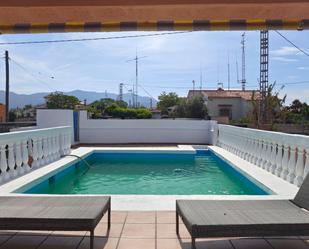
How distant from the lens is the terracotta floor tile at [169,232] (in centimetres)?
393

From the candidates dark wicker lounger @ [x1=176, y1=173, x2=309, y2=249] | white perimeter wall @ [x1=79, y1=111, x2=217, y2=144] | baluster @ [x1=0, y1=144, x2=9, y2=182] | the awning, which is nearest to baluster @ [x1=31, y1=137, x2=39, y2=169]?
baluster @ [x1=0, y1=144, x2=9, y2=182]

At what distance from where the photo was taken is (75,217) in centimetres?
330

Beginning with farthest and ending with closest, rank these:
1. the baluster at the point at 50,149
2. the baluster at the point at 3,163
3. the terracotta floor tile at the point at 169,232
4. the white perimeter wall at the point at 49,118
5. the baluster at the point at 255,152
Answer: the white perimeter wall at the point at 49,118 < the baluster at the point at 50,149 < the baluster at the point at 255,152 < the baluster at the point at 3,163 < the terracotta floor tile at the point at 169,232

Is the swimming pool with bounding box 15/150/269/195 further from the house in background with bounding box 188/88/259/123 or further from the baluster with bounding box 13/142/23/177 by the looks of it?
the house in background with bounding box 188/88/259/123

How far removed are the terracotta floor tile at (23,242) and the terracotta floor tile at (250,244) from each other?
1.97 metres

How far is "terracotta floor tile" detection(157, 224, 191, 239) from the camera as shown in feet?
12.9

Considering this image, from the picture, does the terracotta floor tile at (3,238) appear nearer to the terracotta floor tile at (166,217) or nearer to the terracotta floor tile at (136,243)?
the terracotta floor tile at (136,243)

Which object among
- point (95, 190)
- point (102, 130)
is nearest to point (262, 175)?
point (95, 190)

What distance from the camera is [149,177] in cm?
959

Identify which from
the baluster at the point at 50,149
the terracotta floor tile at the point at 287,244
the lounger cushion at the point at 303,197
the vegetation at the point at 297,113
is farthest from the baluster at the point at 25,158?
the vegetation at the point at 297,113

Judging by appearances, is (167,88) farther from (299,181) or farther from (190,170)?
(299,181)

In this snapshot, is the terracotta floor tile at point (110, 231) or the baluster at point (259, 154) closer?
the terracotta floor tile at point (110, 231)

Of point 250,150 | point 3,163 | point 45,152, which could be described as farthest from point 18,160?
point 250,150

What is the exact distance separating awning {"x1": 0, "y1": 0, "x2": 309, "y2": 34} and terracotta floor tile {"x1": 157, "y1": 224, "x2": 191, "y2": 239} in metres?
2.43
